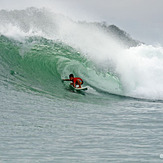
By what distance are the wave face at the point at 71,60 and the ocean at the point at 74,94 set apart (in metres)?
0.05

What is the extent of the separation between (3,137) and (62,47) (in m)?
13.1

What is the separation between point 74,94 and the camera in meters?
16.2

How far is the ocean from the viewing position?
27.8ft

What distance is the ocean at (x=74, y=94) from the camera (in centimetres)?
846

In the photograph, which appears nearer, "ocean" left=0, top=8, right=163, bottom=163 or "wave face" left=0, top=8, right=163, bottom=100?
"ocean" left=0, top=8, right=163, bottom=163

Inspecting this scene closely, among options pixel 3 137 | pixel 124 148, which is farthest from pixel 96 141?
pixel 3 137

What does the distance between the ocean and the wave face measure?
0.16ft

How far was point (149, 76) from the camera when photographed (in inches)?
779

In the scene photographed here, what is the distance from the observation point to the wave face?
17.9 m

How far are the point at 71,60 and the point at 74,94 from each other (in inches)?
183

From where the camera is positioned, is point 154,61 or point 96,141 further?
point 154,61

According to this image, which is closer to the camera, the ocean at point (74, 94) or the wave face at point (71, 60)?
the ocean at point (74, 94)

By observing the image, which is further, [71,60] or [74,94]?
[71,60]

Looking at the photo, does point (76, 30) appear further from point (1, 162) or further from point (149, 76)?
point (1, 162)
